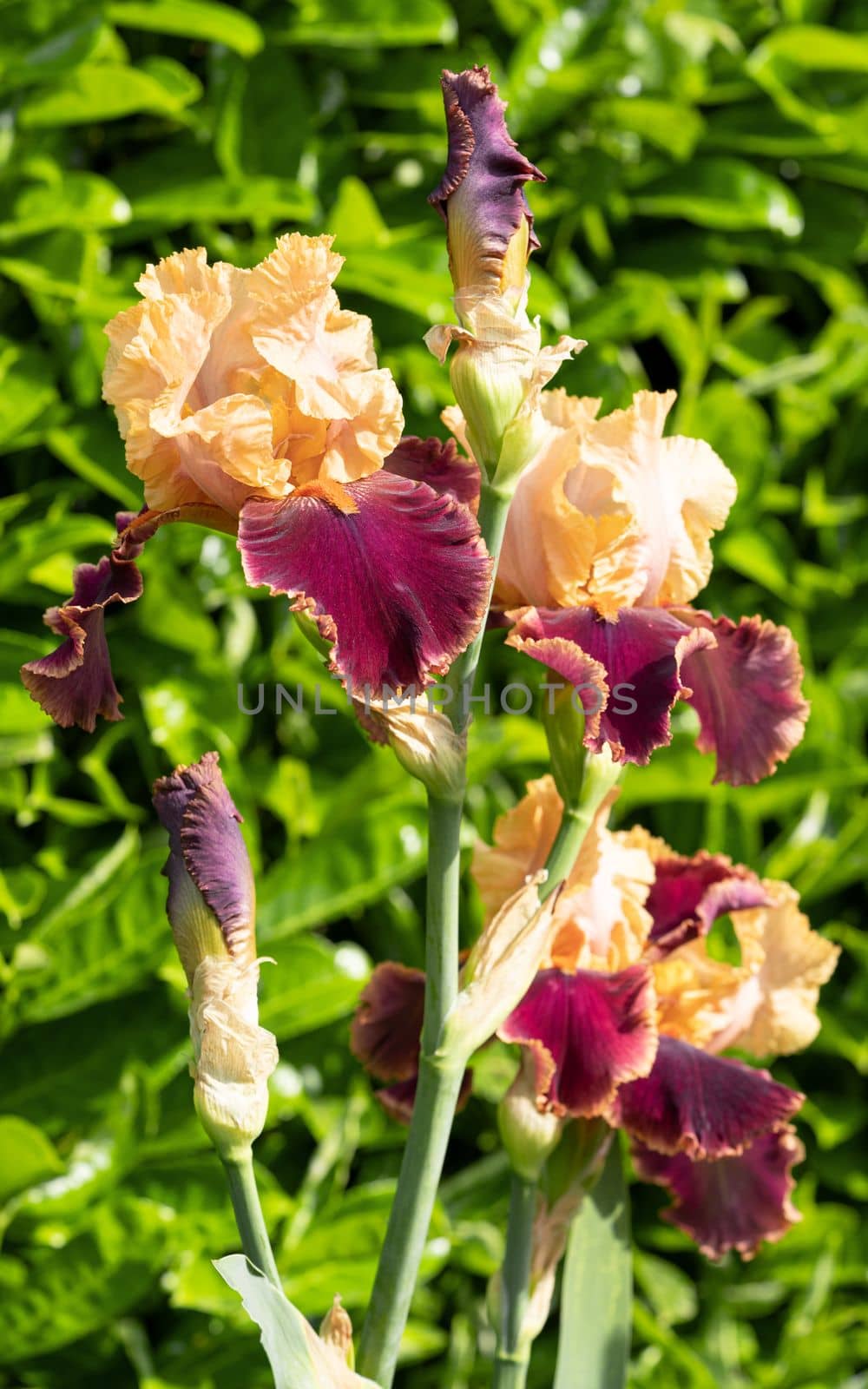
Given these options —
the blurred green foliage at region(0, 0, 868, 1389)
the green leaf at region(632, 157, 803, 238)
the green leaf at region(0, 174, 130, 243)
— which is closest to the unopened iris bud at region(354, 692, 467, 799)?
the blurred green foliage at region(0, 0, 868, 1389)

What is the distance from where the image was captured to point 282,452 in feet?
2.13

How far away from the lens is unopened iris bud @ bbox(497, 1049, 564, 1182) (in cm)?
74

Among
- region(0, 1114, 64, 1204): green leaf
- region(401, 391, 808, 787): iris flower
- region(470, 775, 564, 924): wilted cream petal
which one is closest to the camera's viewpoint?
region(401, 391, 808, 787): iris flower

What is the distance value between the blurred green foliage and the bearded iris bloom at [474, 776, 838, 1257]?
44 cm

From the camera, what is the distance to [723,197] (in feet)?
5.11

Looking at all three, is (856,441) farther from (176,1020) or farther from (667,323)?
(176,1020)

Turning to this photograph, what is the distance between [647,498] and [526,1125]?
34cm

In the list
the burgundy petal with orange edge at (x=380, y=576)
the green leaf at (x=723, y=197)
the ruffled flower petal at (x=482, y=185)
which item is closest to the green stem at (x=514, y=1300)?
the burgundy petal with orange edge at (x=380, y=576)

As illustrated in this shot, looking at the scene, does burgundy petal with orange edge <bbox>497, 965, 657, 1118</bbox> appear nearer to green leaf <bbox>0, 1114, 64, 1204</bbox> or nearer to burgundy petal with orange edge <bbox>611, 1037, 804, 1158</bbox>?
burgundy petal with orange edge <bbox>611, 1037, 804, 1158</bbox>

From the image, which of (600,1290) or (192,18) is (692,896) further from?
(192,18)

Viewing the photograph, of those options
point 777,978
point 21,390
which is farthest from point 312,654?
point 777,978

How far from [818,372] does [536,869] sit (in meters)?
1.15

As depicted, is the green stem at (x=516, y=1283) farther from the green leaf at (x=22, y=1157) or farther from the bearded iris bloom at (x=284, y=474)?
the green leaf at (x=22, y=1157)

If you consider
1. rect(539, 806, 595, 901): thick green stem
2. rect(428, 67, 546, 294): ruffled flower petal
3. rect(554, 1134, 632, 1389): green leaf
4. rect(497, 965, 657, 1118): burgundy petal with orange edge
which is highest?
rect(428, 67, 546, 294): ruffled flower petal
